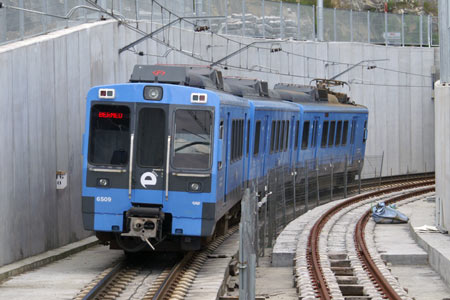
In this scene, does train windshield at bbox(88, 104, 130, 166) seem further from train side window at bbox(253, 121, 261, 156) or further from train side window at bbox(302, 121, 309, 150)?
train side window at bbox(302, 121, 309, 150)

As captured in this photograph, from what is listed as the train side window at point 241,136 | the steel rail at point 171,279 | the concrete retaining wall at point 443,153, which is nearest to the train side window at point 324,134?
the concrete retaining wall at point 443,153

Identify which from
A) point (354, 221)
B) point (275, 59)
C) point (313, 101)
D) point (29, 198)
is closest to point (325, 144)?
point (313, 101)

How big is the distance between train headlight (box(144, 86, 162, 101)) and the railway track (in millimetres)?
2560

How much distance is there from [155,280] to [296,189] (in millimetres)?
10952

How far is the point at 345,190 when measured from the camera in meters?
32.9

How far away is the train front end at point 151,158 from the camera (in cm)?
1416

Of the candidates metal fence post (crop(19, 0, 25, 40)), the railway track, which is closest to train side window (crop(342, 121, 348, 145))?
the railway track

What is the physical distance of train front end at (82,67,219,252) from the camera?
46.4ft

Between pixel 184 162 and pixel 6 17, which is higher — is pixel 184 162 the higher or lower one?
the lower one

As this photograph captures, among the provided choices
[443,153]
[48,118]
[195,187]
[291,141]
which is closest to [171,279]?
[195,187]

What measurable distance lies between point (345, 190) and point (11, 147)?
19484 mm

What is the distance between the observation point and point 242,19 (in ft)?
129

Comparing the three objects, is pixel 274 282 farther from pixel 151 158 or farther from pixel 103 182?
pixel 103 182

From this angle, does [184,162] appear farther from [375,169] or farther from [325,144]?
[375,169]
